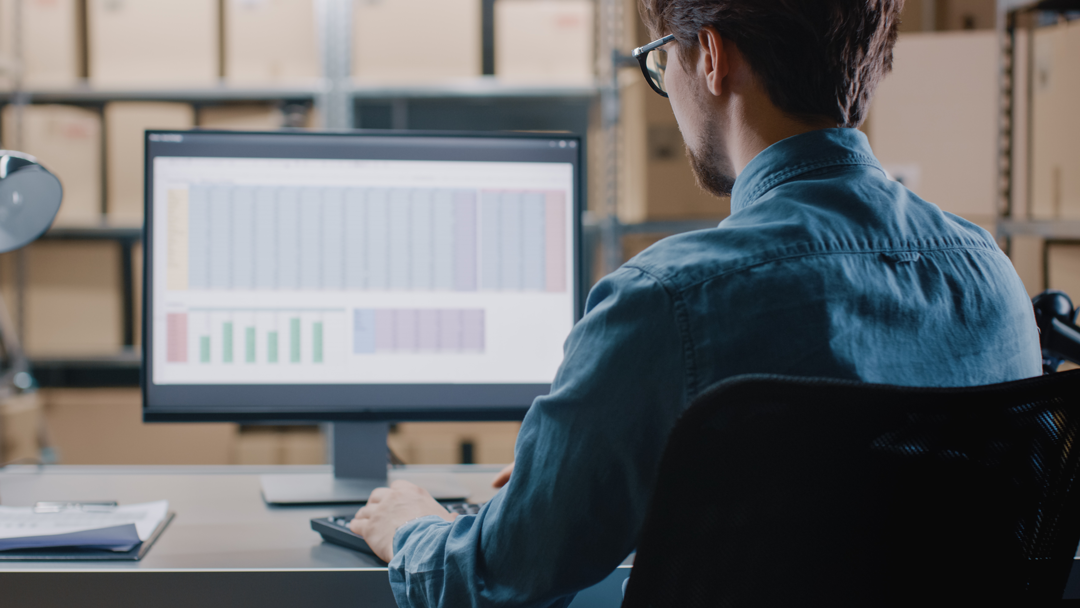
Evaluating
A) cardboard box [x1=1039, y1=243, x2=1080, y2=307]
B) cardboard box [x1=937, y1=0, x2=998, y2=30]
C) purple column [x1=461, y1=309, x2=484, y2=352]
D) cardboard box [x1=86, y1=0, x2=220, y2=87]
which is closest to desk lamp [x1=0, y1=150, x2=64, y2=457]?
purple column [x1=461, y1=309, x2=484, y2=352]

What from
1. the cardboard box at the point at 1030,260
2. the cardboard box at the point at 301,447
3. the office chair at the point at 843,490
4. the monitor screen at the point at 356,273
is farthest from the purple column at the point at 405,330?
the cardboard box at the point at 1030,260

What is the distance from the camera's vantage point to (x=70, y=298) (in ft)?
7.70

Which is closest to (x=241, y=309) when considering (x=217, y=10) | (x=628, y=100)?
(x=628, y=100)

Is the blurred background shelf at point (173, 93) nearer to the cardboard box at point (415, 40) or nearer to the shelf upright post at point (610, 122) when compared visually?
the cardboard box at point (415, 40)

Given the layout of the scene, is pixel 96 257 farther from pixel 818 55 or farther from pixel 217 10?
pixel 818 55

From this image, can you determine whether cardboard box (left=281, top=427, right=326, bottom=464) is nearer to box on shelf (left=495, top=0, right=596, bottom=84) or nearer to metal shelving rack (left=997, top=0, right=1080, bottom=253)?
box on shelf (left=495, top=0, right=596, bottom=84)

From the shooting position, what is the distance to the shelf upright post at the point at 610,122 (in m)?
2.17

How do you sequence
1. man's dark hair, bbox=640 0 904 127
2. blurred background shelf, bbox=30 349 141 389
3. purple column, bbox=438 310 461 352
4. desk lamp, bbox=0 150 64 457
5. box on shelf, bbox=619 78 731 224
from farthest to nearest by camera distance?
blurred background shelf, bbox=30 349 141 389, box on shelf, bbox=619 78 731 224, purple column, bbox=438 310 461 352, desk lamp, bbox=0 150 64 457, man's dark hair, bbox=640 0 904 127

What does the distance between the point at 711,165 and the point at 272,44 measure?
6.47ft

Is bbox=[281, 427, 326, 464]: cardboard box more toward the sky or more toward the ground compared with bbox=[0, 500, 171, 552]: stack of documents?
more toward the ground

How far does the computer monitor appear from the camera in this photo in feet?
2.97

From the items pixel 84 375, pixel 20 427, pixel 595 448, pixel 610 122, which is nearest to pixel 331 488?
pixel 595 448

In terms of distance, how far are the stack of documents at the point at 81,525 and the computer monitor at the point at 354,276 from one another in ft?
0.41

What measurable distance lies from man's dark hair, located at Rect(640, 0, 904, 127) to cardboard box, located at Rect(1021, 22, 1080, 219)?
1332 mm
